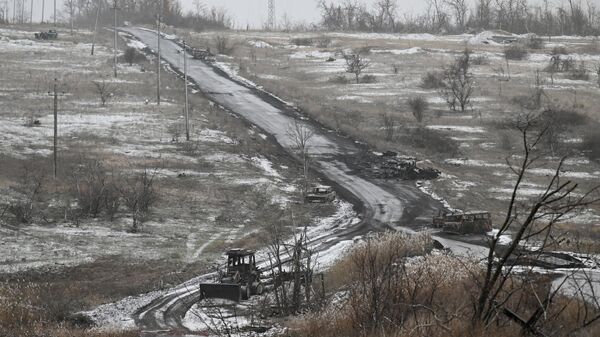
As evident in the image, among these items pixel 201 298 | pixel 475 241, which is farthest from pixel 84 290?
pixel 475 241

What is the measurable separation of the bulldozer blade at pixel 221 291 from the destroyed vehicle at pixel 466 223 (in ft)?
40.9

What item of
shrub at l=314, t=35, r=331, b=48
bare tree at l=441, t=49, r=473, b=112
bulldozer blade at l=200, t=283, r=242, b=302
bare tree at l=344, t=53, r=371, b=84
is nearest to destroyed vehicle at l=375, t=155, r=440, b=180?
bare tree at l=441, t=49, r=473, b=112

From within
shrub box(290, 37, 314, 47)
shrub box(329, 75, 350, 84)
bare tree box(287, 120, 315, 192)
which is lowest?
bare tree box(287, 120, 315, 192)

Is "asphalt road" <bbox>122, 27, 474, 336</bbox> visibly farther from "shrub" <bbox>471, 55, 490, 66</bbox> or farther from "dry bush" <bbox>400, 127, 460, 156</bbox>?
"shrub" <bbox>471, 55, 490, 66</bbox>

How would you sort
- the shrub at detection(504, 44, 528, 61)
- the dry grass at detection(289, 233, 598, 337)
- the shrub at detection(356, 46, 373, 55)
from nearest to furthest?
the dry grass at detection(289, 233, 598, 337) → the shrub at detection(504, 44, 528, 61) → the shrub at detection(356, 46, 373, 55)

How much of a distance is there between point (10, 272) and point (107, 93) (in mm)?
39680

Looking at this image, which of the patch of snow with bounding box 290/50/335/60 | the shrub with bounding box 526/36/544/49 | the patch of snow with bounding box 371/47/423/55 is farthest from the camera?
the shrub with bounding box 526/36/544/49

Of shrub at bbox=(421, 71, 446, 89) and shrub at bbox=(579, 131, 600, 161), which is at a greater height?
shrub at bbox=(421, 71, 446, 89)

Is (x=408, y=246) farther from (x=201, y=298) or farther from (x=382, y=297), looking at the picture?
(x=382, y=297)

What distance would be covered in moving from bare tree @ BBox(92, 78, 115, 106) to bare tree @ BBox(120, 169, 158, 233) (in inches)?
926

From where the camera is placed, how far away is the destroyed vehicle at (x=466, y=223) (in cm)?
3088

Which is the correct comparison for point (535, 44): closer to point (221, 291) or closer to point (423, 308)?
point (221, 291)

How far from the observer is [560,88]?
221 feet

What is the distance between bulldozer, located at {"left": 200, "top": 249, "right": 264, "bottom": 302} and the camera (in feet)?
71.7
